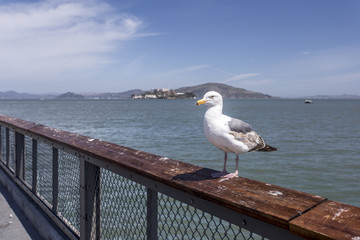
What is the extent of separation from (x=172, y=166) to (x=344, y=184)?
1408 cm

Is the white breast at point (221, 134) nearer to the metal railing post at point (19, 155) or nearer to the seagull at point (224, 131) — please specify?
the seagull at point (224, 131)

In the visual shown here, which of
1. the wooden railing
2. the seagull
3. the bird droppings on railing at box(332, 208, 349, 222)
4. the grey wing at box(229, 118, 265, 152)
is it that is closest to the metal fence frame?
the wooden railing

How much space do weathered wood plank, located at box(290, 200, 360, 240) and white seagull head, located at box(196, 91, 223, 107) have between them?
1.15 meters

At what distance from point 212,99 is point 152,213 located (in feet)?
2.93

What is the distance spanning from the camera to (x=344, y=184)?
1399 centimetres

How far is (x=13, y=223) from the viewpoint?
3791 millimetres

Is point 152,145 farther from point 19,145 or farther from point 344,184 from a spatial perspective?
point 19,145

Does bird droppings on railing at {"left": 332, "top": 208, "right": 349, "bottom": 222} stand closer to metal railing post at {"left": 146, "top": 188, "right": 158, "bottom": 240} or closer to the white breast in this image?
the white breast

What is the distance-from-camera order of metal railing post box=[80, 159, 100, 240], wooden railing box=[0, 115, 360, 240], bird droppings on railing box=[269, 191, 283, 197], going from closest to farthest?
wooden railing box=[0, 115, 360, 240]
bird droppings on railing box=[269, 191, 283, 197]
metal railing post box=[80, 159, 100, 240]

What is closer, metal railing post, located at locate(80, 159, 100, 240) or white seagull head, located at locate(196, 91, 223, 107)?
white seagull head, located at locate(196, 91, 223, 107)

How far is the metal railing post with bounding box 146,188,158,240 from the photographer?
211cm

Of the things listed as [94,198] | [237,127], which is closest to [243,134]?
[237,127]

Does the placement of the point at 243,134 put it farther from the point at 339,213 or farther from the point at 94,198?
the point at 94,198

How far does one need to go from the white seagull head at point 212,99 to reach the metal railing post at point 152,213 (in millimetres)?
724
